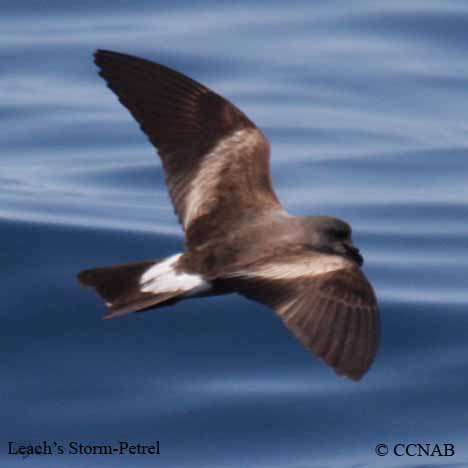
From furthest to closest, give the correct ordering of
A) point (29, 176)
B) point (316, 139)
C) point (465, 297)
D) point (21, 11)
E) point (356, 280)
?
point (21, 11), point (316, 139), point (29, 176), point (465, 297), point (356, 280)

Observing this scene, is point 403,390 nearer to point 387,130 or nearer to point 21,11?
point 387,130

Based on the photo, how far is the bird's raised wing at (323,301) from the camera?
17.6ft

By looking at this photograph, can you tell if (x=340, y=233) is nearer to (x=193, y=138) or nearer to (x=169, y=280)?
(x=169, y=280)

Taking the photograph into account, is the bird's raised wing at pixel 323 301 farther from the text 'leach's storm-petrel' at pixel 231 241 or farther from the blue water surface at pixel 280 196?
the blue water surface at pixel 280 196

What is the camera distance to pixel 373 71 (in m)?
12.6

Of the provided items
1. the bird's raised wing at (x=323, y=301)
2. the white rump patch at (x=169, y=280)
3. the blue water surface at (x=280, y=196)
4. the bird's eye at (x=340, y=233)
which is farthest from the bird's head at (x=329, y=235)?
the blue water surface at (x=280, y=196)

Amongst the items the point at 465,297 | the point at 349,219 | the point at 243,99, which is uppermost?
the point at 243,99

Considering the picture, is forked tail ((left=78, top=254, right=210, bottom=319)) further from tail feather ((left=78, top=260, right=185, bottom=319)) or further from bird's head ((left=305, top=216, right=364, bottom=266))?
bird's head ((left=305, top=216, right=364, bottom=266))

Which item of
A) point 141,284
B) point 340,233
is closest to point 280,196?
point 340,233

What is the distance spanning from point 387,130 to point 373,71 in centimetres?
120

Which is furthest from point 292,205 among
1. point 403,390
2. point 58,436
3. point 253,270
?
point 253,270

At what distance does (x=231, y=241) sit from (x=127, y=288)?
452 millimetres

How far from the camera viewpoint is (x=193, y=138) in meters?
7.00

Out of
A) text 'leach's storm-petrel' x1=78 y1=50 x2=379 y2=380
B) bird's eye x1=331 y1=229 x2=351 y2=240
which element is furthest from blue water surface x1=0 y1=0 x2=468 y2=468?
bird's eye x1=331 y1=229 x2=351 y2=240
